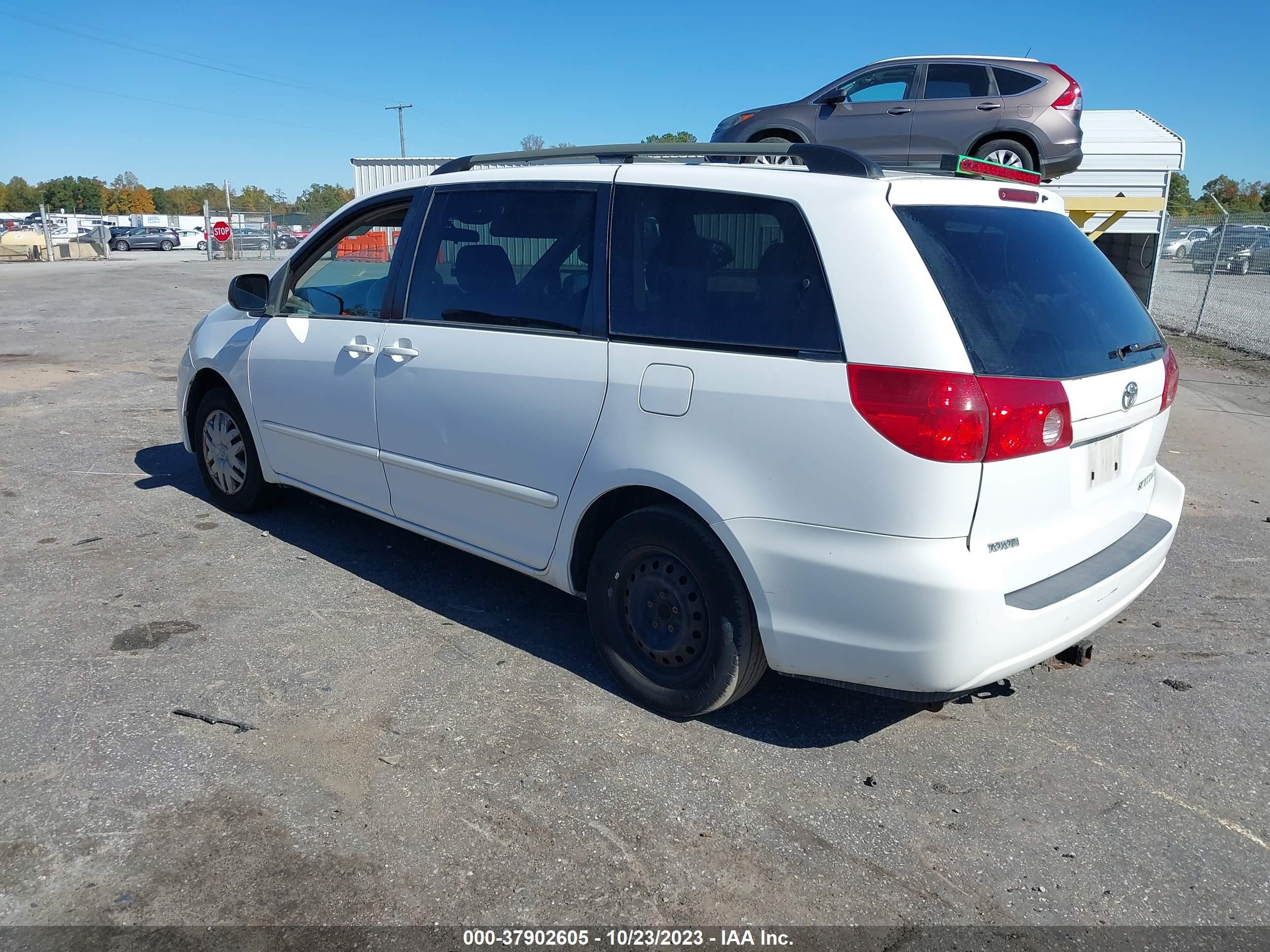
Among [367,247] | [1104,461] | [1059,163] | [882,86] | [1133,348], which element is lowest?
[1104,461]

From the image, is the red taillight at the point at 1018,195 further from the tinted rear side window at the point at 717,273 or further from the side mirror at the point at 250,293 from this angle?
the side mirror at the point at 250,293

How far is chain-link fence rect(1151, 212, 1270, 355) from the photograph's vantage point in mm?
15977

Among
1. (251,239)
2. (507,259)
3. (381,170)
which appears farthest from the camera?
(251,239)

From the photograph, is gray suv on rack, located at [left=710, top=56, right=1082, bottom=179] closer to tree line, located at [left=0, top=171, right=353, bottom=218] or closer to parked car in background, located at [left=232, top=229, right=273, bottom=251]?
parked car in background, located at [left=232, top=229, right=273, bottom=251]

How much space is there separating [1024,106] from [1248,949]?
8602 mm

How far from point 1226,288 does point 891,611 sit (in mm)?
22658

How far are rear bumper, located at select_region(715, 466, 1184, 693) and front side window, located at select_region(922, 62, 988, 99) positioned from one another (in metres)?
7.73

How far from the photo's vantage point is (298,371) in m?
4.81

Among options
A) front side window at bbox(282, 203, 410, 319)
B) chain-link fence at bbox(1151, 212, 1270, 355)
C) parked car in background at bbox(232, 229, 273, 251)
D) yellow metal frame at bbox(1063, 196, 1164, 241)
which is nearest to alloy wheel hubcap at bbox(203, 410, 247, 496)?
front side window at bbox(282, 203, 410, 319)

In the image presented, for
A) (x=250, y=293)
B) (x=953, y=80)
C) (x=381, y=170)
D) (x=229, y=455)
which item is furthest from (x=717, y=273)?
(x=381, y=170)

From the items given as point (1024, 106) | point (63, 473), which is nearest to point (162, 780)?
point (63, 473)

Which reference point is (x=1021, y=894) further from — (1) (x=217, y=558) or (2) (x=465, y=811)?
(1) (x=217, y=558)

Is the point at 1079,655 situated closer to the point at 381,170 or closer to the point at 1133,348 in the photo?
the point at 1133,348

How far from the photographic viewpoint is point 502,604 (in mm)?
4547
